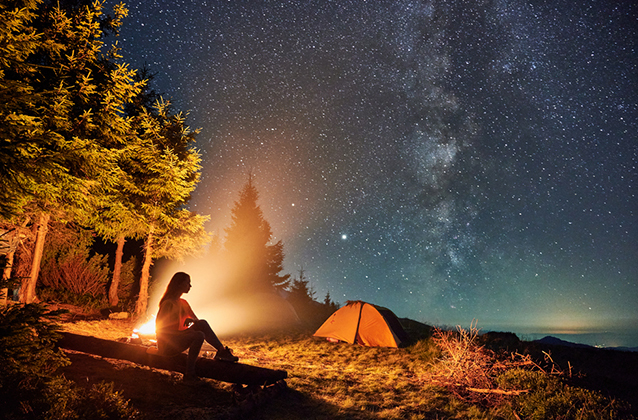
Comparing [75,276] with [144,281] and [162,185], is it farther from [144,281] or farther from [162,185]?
[162,185]

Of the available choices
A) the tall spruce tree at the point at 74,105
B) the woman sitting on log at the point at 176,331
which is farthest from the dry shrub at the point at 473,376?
the tall spruce tree at the point at 74,105

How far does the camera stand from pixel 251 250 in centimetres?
2745

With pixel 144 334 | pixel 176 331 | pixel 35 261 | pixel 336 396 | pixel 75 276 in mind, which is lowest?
pixel 336 396

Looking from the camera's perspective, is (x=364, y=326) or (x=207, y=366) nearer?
(x=207, y=366)

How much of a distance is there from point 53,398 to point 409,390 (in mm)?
6180

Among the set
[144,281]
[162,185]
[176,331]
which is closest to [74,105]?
[162,185]

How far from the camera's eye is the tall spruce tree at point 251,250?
2653 cm

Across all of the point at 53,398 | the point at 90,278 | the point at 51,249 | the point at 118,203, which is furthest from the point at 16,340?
the point at 90,278

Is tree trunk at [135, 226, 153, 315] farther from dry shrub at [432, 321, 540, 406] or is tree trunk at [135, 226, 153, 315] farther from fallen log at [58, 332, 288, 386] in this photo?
dry shrub at [432, 321, 540, 406]

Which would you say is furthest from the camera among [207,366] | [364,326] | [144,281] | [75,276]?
[75,276]

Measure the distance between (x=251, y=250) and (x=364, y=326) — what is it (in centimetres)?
1669

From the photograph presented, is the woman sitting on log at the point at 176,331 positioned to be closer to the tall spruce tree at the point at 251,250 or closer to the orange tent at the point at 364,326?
the orange tent at the point at 364,326

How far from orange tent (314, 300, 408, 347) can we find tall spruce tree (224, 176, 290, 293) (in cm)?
1340

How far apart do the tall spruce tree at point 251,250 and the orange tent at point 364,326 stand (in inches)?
528
